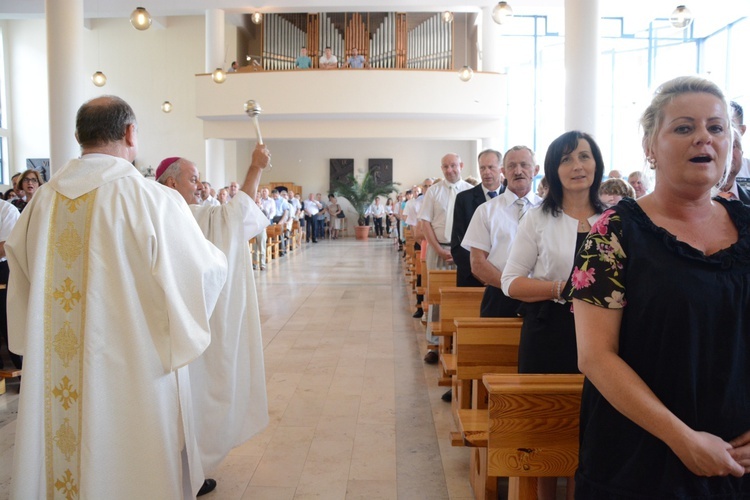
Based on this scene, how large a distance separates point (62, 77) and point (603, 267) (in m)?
8.49

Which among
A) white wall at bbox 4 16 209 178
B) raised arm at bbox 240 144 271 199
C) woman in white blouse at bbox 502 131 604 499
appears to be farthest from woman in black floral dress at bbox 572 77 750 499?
white wall at bbox 4 16 209 178

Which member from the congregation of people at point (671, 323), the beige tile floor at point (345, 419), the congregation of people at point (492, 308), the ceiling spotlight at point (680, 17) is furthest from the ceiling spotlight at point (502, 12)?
the congregation of people at point (671, 323)

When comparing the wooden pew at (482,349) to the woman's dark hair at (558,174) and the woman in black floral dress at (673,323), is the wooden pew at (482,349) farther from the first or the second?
the woman in black floral dress at (673,323)

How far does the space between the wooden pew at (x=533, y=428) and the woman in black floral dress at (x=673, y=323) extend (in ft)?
1.72

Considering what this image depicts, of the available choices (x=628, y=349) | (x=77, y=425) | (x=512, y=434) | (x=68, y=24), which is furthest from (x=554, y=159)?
(x=68, y=24)

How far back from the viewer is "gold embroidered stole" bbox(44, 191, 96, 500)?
219 centimetres

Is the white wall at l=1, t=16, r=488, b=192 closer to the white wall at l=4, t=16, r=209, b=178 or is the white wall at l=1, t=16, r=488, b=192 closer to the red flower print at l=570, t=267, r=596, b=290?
the white wall at l=4, t=16, r=209, b=178

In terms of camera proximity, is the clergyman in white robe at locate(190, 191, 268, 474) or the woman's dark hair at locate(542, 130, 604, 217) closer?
the woman's dark hair at locate(542, 130, 604, 217)

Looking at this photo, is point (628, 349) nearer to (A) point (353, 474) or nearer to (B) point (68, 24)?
(A) point (353, 474)

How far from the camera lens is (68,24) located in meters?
8.27

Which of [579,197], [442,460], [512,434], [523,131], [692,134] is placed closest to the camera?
[692,134]

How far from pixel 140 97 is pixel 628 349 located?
20279 mm

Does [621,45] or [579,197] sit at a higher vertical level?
[621,45]

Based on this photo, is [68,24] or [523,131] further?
[523,131]
